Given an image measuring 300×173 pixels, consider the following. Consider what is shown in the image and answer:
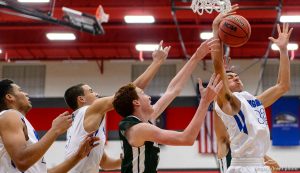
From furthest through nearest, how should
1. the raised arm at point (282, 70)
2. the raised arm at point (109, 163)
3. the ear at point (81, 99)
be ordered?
the ear at point (81, 99) → the raised arm at point (109, 163) → the raised arm at point (282, 70)

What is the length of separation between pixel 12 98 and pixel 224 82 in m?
2.12

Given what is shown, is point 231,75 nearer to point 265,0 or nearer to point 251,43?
point 265,0

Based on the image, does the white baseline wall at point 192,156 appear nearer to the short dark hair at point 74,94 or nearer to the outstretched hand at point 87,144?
the short dark hair at point 74,94

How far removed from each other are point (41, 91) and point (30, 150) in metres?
17.0

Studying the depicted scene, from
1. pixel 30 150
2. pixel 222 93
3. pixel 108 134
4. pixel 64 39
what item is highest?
pixel 64 39

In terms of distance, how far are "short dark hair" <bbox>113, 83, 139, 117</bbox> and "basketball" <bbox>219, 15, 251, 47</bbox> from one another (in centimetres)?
145

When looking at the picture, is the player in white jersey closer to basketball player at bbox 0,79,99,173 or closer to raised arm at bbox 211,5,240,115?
raised arm at bbox 211,5,240,115

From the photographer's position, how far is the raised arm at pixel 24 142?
3.84m

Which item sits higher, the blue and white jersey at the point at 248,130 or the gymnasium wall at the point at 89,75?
the gymnasium wall at the point at 89,75

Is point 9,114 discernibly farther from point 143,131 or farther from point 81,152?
point 143,131

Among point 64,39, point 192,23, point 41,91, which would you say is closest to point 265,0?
point 192,23

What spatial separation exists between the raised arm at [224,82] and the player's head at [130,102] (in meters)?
1.09

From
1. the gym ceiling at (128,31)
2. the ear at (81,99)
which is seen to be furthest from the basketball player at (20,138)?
the gym ceiling at (128,31)

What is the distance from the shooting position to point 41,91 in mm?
20422
